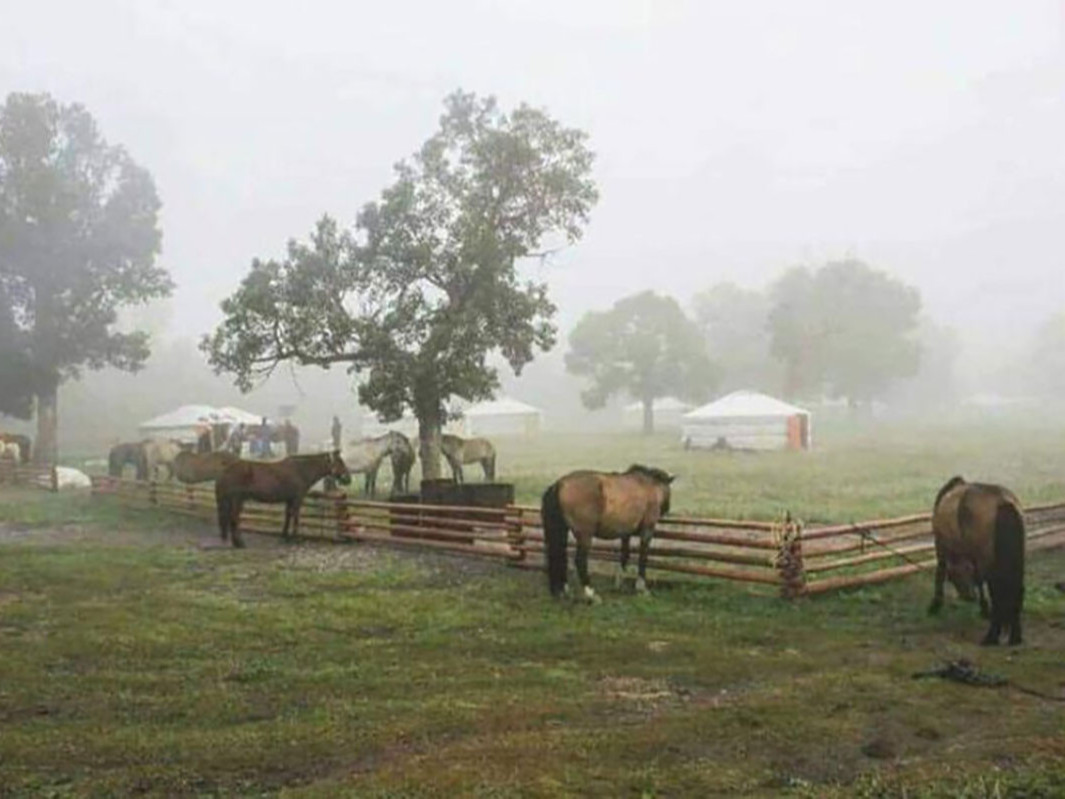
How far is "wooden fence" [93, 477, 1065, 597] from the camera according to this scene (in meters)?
11.1

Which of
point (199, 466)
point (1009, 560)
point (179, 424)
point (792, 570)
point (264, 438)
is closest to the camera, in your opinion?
point (1009, 560)

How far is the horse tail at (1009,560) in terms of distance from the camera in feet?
28.6

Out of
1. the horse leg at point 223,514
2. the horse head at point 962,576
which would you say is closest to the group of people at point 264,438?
the horse leg at point 223,514

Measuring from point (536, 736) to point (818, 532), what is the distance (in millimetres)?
6006

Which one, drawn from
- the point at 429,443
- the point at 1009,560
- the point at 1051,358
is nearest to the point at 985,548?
the point at 1009,560

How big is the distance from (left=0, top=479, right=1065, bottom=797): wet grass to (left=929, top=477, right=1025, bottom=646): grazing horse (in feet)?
0.96

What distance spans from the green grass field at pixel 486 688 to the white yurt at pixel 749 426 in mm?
28826

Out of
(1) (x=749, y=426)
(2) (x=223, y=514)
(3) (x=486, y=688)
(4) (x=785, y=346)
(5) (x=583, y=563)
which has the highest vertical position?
(4) (x=785, y=346)

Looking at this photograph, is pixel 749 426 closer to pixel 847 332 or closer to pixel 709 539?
pixel 847 332

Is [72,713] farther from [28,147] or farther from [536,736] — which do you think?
[28,147]

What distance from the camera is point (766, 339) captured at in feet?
273

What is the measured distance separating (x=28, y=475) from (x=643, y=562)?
25.0 meters

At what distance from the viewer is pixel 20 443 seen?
33844mm

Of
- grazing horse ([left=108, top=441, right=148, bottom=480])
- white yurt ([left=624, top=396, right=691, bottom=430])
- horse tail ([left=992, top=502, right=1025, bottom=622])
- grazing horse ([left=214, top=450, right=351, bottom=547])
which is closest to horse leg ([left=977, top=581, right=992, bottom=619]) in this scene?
horse tail ([left=992, top=502, right=1025, bottom=622])
